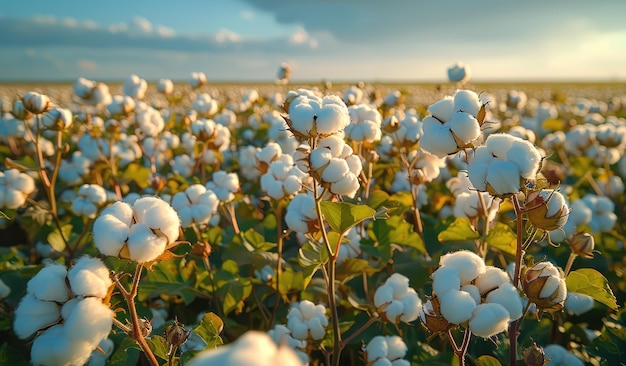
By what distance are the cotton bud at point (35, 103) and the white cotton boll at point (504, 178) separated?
284 cm

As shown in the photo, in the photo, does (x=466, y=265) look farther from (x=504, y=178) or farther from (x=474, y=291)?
(x=504, y=178)

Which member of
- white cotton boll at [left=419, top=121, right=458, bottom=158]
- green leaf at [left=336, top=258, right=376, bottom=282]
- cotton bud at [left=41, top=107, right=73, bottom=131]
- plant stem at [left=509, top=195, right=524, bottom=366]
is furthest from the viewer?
cotton bud at [left=41, top=107, right=73, bottom=131]

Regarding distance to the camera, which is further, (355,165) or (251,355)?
(355,165)

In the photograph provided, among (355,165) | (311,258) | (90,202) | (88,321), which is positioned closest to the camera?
(88,321)

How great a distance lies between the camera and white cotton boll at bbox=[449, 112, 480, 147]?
1512mm

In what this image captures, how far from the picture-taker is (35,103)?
2939mm

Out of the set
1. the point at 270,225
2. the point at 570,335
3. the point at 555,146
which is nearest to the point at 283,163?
the point at 270,225

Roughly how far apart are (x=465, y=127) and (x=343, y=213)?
52 cm

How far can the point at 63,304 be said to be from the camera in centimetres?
120

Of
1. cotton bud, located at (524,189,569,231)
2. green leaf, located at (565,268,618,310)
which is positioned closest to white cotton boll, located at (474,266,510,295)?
cotton bud, located at (524,189,569,231)

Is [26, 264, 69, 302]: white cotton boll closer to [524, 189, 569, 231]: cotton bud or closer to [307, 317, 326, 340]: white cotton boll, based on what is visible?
[307, 317, 326, 340]: white cotton boll

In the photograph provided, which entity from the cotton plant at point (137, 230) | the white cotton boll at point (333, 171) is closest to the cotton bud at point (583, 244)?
the white cotton boll at point (333, 171)

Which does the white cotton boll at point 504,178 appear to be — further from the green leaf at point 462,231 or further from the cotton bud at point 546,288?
the green leaf at point 462,231

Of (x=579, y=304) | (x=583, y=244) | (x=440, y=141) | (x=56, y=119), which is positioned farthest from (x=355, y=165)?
(x=56, y=119)
